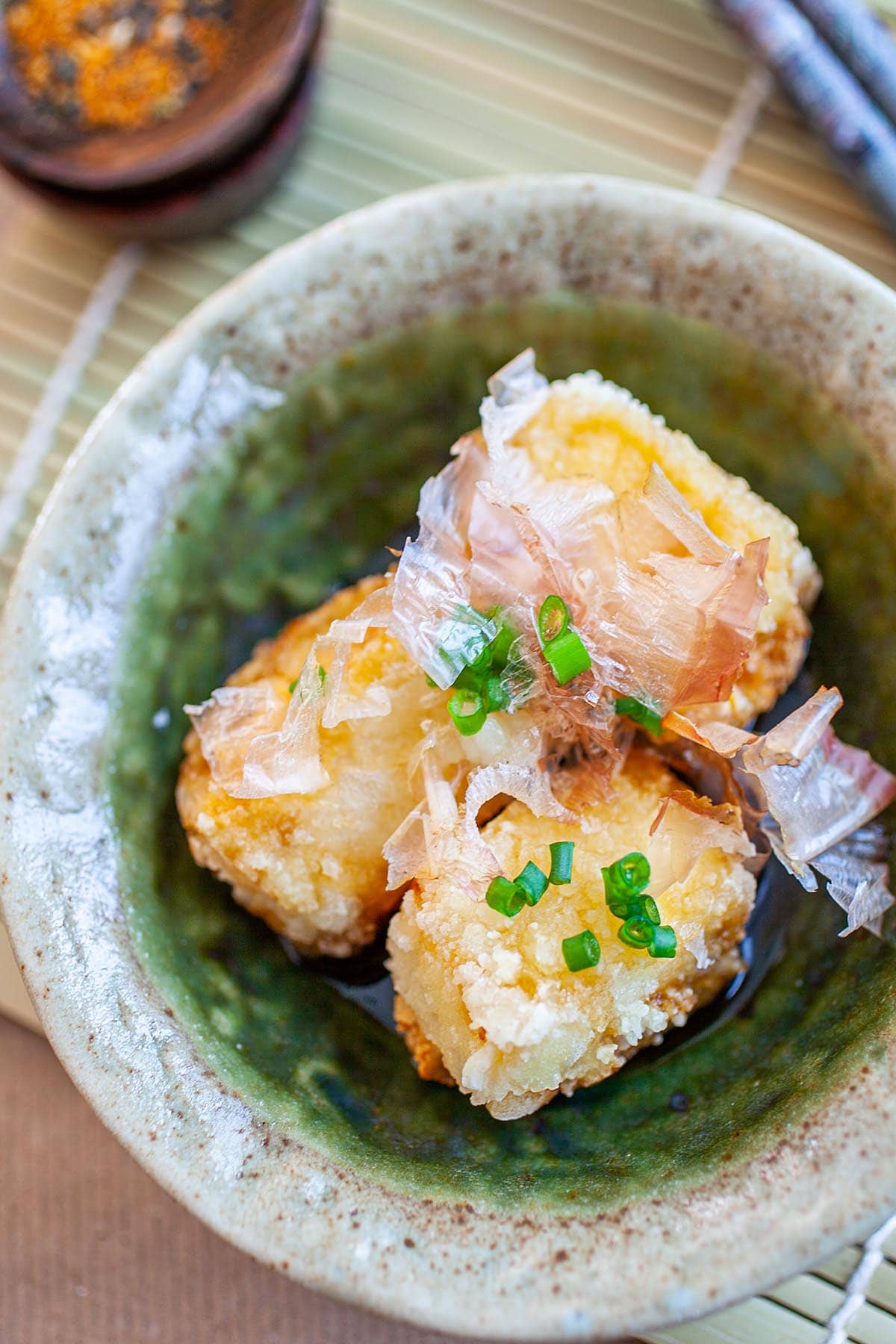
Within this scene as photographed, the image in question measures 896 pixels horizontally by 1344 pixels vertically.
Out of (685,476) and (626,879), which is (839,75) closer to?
(685,476)

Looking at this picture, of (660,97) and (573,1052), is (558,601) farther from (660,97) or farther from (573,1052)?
(660,97)

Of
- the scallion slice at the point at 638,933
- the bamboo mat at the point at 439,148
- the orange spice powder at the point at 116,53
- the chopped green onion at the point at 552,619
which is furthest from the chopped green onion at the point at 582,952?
the orange spice powder at the point at 116,53

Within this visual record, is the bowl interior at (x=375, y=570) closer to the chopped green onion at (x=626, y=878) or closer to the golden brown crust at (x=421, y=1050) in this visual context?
the golden brown crust at (x=421, y=1050)

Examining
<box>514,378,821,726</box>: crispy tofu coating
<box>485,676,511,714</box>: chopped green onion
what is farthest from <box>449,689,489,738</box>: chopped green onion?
<box>514,378,821,726</box>: crispy tofu coating

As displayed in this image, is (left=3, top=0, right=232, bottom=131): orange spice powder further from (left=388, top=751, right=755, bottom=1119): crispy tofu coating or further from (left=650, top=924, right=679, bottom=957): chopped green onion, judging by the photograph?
(left=650, top=924, right=679, bottom=957): chopped green onion

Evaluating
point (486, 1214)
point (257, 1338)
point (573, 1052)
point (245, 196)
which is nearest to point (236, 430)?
point (245, 196)
